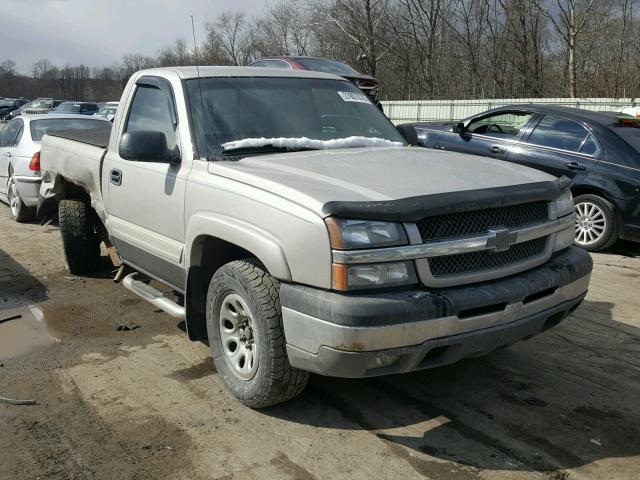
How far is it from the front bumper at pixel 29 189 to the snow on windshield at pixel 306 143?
20.6 feet

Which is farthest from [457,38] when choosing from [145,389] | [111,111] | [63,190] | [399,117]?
[145,389]

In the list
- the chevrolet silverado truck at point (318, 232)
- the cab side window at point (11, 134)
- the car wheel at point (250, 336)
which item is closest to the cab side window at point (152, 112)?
the chevrolet silverado truck at point (318, 232)

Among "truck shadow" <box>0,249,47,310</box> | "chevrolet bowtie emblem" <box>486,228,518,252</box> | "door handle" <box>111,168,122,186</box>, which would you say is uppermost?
"door handle" <box>111,168,122,186</box>

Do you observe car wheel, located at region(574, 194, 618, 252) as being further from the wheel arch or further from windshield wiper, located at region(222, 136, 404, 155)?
the wheel arch

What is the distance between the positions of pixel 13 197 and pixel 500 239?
28.5ft

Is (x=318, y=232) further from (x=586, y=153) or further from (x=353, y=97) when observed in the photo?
(x=586, y=153)

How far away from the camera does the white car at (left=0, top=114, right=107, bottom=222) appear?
29.9ft

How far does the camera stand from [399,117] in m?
25.5

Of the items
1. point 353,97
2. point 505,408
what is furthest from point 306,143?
point 505,408

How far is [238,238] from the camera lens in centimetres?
327

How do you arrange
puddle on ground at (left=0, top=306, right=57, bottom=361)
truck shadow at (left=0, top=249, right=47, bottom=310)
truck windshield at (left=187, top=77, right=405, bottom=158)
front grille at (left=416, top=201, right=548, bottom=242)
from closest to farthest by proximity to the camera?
front grille at (left=416, top=201, right=548, bottom=242) < truck windshield at (left=187, top=77, right=405, bottom=158) < puddle on ground at (left=0, top=306, right=57, bottom=361) < truck shadow at (left=0, top=249, right=47, bottom=310)

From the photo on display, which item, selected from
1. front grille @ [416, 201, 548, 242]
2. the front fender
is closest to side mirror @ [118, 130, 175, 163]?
the front fender

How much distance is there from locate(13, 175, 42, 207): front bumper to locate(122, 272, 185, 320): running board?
4.86 meters

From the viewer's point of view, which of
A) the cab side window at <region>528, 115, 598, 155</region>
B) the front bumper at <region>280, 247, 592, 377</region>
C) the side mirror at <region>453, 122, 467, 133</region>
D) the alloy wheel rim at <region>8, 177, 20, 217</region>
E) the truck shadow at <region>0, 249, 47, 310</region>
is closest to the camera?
the front bumper at <region>280, 247, 592, 377</region>
